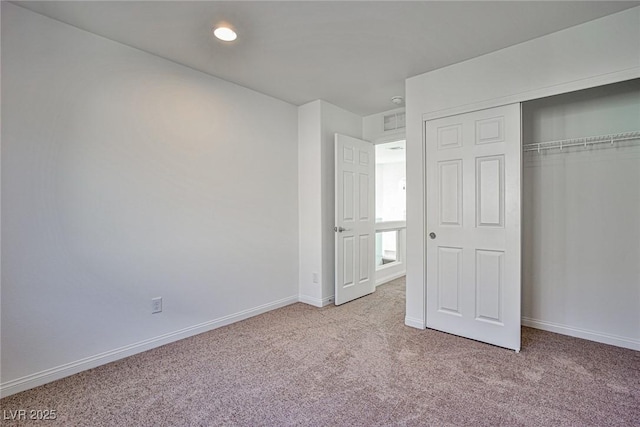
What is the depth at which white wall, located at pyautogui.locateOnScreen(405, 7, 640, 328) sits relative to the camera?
2.19 meters

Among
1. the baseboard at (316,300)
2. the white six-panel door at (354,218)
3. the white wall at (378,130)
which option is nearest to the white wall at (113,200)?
the baseboard at (316,300)

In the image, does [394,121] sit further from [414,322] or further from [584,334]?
[584,334]

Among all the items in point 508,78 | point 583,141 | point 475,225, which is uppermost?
point 508,78

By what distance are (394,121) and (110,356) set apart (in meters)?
3.92

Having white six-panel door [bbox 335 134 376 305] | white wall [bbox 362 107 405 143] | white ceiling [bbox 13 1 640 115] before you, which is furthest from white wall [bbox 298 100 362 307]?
white ceiling [bbox 13 1 640 115]

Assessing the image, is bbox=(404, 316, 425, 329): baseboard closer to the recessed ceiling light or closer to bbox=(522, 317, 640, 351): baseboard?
bbox=(522, 317, 640, 351): baseboard

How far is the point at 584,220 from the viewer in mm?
2785

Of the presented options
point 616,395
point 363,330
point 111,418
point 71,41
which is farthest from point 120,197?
point 616,395

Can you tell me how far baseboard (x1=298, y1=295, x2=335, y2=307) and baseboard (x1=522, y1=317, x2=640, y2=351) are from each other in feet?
6.79

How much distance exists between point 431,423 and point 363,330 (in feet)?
4.36

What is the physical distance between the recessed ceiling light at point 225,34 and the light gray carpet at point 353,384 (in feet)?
8.26

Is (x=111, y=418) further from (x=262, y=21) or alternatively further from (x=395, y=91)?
(x=395, y=91)

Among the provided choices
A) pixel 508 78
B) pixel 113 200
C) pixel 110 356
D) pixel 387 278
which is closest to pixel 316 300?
pixel 387 278

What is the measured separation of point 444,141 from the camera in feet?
9.66
